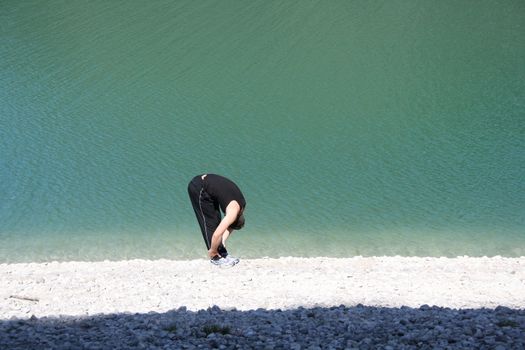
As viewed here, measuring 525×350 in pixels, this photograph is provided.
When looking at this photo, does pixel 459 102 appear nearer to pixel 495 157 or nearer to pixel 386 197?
pixel 495 157

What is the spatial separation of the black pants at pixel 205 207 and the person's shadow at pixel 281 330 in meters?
1.76

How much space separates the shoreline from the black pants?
0.44 metres

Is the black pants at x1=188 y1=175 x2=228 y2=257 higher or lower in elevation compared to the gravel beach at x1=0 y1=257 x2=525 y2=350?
higher

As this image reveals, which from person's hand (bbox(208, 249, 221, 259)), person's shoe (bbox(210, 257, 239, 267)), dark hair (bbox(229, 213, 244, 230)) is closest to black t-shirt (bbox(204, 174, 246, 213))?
dark hair (bbox(229, 213, 244, 230))

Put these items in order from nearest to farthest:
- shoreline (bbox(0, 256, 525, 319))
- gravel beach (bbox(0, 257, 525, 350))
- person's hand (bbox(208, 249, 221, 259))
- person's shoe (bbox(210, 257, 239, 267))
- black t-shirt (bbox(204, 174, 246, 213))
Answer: gravel beach (bbox(0, 257, 525, 350)), shoreline (bbox(0, 256, 525, 319)), black t-shirt (bbox(204, 174, 246, 213)), person's hand (bbox(208, 249, 221, 259)), person's shoe (bbox(210, 257, 239, 267))

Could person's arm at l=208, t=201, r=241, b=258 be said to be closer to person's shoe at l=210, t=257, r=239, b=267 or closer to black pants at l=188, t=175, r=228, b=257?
black pants at l=188, t=175, r=228, b=257

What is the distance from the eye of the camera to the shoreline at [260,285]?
618 centimetres

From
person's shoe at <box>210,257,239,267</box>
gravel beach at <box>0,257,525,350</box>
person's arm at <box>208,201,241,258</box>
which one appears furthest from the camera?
person's shoe at <box>210,257,239,267</box>

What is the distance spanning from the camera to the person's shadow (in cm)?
426

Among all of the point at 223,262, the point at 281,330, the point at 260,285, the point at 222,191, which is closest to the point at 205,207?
the point at 222,191

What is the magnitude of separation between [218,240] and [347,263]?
62.6 inches

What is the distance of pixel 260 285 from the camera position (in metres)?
6.66

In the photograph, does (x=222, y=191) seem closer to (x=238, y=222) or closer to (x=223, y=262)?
(x=238, y=222)

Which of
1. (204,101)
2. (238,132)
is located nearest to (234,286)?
(238,132)
